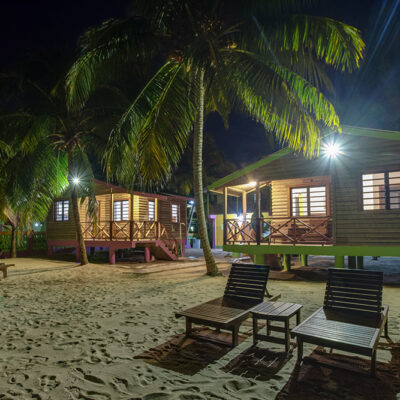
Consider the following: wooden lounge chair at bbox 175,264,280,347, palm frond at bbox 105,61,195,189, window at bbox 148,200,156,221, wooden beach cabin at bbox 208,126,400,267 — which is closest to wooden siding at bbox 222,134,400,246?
wooden beach cabin at bbox 208,126,400,267

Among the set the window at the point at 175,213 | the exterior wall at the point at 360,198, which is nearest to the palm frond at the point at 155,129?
the exterior wall at the point at 360,198

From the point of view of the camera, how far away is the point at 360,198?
36.0 ft

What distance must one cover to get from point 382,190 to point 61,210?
60.9ft

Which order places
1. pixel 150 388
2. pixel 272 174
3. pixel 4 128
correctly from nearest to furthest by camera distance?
1. pixel 150 388
2. pixel 272 174
3. pixel 4 128

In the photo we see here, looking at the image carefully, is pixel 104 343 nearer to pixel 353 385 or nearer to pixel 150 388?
pixel 150 388

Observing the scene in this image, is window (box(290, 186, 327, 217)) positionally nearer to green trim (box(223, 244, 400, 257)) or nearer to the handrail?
green trim (box(223, 244, 400, 257))

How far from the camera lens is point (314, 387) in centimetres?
348

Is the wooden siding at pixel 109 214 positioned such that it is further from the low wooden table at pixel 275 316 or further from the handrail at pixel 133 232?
the low wooden table at pixel 275 316

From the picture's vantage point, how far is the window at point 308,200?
1385 centimetres

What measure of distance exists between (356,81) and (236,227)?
2240 cm

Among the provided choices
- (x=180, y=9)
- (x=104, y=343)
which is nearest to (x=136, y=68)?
(x=180, y=9)

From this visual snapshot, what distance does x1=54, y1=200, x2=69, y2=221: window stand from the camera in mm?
21531

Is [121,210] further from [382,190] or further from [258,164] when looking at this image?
[382,190]

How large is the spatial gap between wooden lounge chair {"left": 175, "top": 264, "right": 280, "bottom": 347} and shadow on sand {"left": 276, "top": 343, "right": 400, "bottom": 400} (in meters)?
1.01
